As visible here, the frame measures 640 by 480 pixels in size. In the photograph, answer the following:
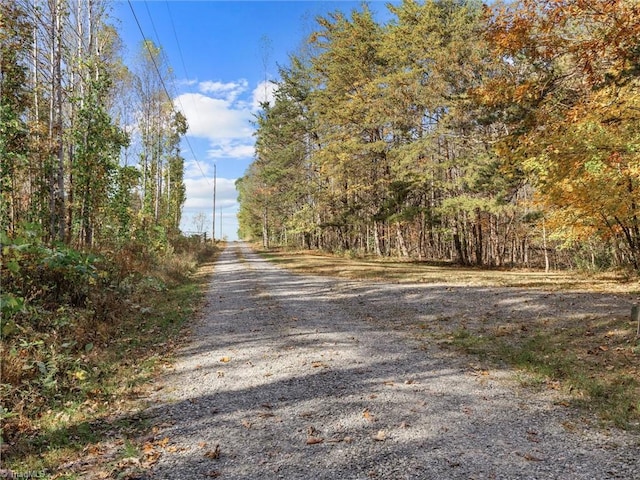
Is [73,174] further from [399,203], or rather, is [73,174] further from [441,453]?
[399,203]

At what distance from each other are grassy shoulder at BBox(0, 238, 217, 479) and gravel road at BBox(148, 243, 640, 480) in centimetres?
31

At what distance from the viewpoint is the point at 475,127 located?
18.3m

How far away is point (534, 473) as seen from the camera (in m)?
2.86

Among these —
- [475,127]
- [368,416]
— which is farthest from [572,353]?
[475,127]

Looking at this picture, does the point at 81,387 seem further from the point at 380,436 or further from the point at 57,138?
the point at 57,138

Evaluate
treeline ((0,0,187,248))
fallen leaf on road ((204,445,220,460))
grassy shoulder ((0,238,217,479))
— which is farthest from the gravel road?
treeline ((0,0,187,248))

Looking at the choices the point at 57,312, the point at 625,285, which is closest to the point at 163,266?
the point at 57,312

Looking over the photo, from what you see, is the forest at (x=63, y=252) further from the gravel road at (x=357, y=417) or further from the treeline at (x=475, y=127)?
the treeline at (x=475, y=127)

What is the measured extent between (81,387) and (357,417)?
3.17 m

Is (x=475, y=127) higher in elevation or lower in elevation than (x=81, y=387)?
higher

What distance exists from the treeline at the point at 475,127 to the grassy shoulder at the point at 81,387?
Result: 760 cm

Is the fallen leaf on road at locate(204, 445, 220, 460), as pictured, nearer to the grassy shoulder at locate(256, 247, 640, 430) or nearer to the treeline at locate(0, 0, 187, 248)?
the grassy shoulder at locate(256, 247, 640, 430)

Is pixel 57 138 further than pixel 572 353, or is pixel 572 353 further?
pixel 57 138

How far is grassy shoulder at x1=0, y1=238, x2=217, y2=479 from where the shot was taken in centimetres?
321
